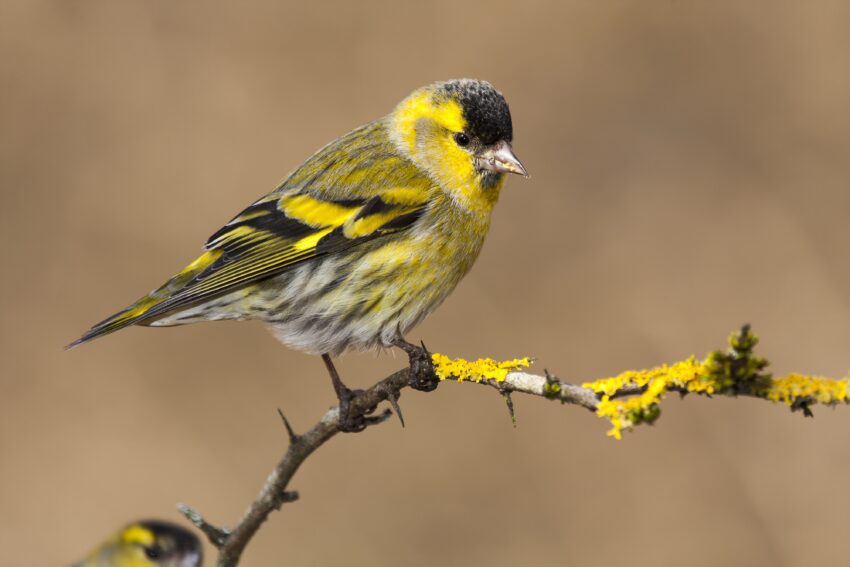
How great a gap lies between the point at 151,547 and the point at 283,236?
3.44 ft

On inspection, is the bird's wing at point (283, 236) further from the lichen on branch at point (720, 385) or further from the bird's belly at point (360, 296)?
the lichen on branch at point (720, 385)

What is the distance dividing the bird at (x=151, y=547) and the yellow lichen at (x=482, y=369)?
1.18 m

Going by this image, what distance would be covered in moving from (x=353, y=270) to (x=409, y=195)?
1.02 ft

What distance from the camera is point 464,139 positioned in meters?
3.21

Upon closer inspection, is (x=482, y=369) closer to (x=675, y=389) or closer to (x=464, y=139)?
(x=675, y=389)

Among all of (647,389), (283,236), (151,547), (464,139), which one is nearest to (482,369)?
(647,389)

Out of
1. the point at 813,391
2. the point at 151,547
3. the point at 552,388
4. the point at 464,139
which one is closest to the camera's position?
the point at 813,391

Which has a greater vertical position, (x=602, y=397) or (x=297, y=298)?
(x=297, y=298)

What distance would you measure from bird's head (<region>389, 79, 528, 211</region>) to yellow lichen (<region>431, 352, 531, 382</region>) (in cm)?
104

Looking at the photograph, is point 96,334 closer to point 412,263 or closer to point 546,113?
point 412,263

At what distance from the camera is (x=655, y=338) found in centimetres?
552

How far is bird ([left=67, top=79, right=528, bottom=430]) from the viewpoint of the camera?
3.00 metres

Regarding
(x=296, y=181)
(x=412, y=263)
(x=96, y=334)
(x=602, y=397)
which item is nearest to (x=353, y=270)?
(x=412, y=263)

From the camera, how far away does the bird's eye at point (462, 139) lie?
320cm
